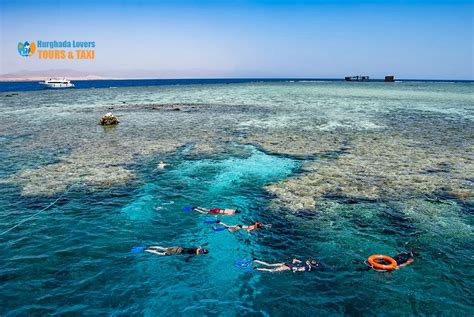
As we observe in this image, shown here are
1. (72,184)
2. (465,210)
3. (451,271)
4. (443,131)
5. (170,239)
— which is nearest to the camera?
(451,271)

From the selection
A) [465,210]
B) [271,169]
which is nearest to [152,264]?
[271,169]

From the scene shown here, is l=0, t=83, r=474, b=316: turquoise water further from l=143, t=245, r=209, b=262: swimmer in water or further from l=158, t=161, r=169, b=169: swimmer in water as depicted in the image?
l=158, t=161, r=169, b=169: swimmer in water

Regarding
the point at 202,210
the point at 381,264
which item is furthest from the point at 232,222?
the point at 381,264

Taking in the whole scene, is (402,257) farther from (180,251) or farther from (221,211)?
(180,251)

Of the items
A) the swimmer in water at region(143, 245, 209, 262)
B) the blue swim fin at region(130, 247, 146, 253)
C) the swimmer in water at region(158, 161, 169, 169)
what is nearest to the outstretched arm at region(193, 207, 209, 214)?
the swimmer in water at region(143, 245, 209, 262)

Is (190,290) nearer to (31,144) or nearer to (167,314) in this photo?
(167,314)
